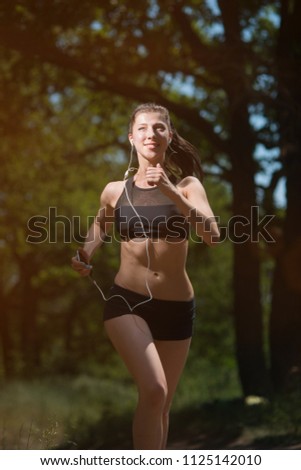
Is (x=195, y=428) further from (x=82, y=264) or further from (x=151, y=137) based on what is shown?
(x=151, y=137)

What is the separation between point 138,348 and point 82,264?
0.69 meters

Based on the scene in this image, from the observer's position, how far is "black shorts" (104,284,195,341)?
5.32m

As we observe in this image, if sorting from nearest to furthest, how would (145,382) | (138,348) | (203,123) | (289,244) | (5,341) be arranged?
(145,382) < (138,348) < (289,244) < (203,123) < (5,341)

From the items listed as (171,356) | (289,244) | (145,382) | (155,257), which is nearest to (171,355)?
(171,356)

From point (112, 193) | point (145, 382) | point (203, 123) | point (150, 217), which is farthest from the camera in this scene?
point (203, 123)

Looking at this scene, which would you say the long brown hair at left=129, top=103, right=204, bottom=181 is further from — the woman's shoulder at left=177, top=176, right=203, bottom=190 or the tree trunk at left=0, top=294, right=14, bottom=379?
the tree trunk at left=0, top=294, right=14, bottom=379

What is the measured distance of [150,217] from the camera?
17.7 feet

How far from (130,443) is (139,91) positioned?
4943 millimetres

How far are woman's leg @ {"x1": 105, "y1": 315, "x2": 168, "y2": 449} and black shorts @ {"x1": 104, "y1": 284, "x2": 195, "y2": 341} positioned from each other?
15 centimetres

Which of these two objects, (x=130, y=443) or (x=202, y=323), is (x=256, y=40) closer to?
(x=130, y=443)

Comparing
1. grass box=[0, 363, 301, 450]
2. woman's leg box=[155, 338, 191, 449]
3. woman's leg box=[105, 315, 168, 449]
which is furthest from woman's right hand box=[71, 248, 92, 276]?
grass box=[0, 363, 301, 450]

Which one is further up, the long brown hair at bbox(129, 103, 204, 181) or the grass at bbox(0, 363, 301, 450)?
the long brown hair at bbox(129, 103, 204, 181)
